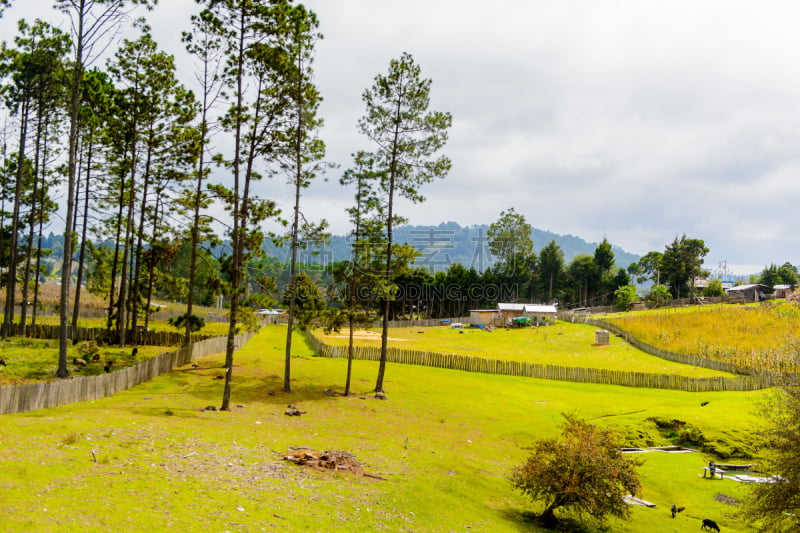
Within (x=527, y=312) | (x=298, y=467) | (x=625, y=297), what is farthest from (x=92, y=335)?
(x=625, y=297)

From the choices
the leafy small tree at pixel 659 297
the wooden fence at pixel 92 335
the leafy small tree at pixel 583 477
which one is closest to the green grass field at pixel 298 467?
the leafy small tree at pixel 583 477

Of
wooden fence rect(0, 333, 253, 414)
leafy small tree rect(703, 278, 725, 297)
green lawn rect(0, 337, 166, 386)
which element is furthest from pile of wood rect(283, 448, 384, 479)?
leafy small tree rect(703, 278, 725, 297)

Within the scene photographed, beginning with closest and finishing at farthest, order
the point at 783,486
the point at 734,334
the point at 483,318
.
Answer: the point at 783,486 → the point at 734,334 → the point at 483,318

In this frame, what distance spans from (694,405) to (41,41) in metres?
49.2

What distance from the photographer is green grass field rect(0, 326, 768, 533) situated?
1303cm

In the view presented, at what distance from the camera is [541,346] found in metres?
73.9

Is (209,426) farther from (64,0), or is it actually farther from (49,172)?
(49,172)

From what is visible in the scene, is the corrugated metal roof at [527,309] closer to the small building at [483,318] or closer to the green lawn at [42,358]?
the small building at [483,318]

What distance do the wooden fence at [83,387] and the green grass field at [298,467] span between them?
722 mm

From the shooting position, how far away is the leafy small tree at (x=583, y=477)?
57.6 ft

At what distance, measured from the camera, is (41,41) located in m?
34.6

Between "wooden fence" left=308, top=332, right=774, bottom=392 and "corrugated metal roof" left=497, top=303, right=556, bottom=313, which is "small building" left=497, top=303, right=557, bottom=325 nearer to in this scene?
"corrugated metal roof" left=497, top=303, right=556, bottom=313

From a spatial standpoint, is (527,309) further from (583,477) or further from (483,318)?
(583,477)

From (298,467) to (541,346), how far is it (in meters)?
60.4
